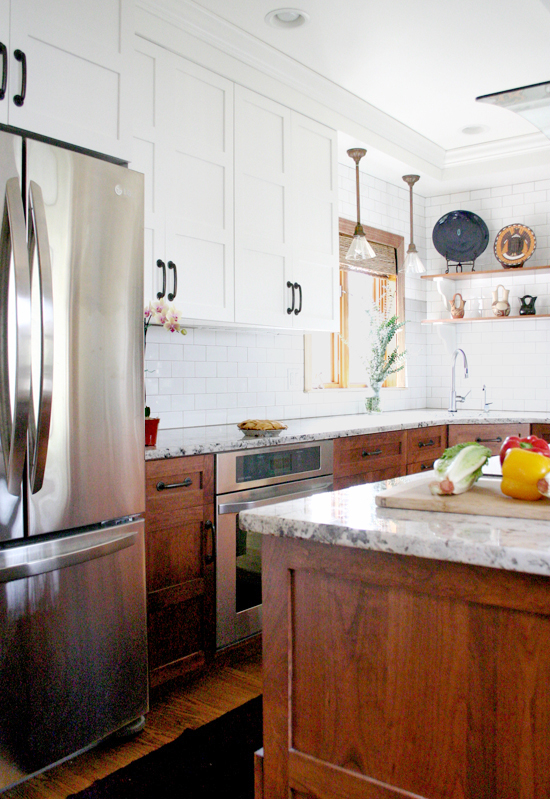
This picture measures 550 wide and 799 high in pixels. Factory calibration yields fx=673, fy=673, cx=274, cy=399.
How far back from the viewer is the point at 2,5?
2041mm

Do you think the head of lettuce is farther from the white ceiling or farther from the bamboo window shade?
the bamboo window shade

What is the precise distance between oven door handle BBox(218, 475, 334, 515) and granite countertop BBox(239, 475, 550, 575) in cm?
132

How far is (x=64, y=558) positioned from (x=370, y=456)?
1962 mm

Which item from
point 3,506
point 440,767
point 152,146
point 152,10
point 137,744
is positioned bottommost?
point 137,744

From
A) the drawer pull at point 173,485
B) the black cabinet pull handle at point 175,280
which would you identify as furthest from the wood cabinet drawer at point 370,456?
the black cabinet pull handle at point 175,280

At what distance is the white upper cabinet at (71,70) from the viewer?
82.0 inches

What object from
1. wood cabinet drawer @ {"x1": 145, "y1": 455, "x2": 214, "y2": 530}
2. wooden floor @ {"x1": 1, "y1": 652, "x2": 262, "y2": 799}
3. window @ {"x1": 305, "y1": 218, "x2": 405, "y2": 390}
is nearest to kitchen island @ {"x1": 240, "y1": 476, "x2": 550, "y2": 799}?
wooden floor @ {"x1": 1, "y1": 652, "x2": 262, "y2": 799}

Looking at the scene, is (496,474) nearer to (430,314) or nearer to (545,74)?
(545,74)

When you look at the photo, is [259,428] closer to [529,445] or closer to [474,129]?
[529,445]

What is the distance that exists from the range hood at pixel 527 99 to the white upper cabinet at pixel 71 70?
127cm

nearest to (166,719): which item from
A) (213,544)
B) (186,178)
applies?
(213,544)

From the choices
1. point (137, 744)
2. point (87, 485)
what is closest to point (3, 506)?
point (87, 485)

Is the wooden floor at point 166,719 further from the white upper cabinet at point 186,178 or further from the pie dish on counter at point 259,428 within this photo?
the white upper cabinet at point 186,178

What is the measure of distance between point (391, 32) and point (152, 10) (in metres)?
1.14
